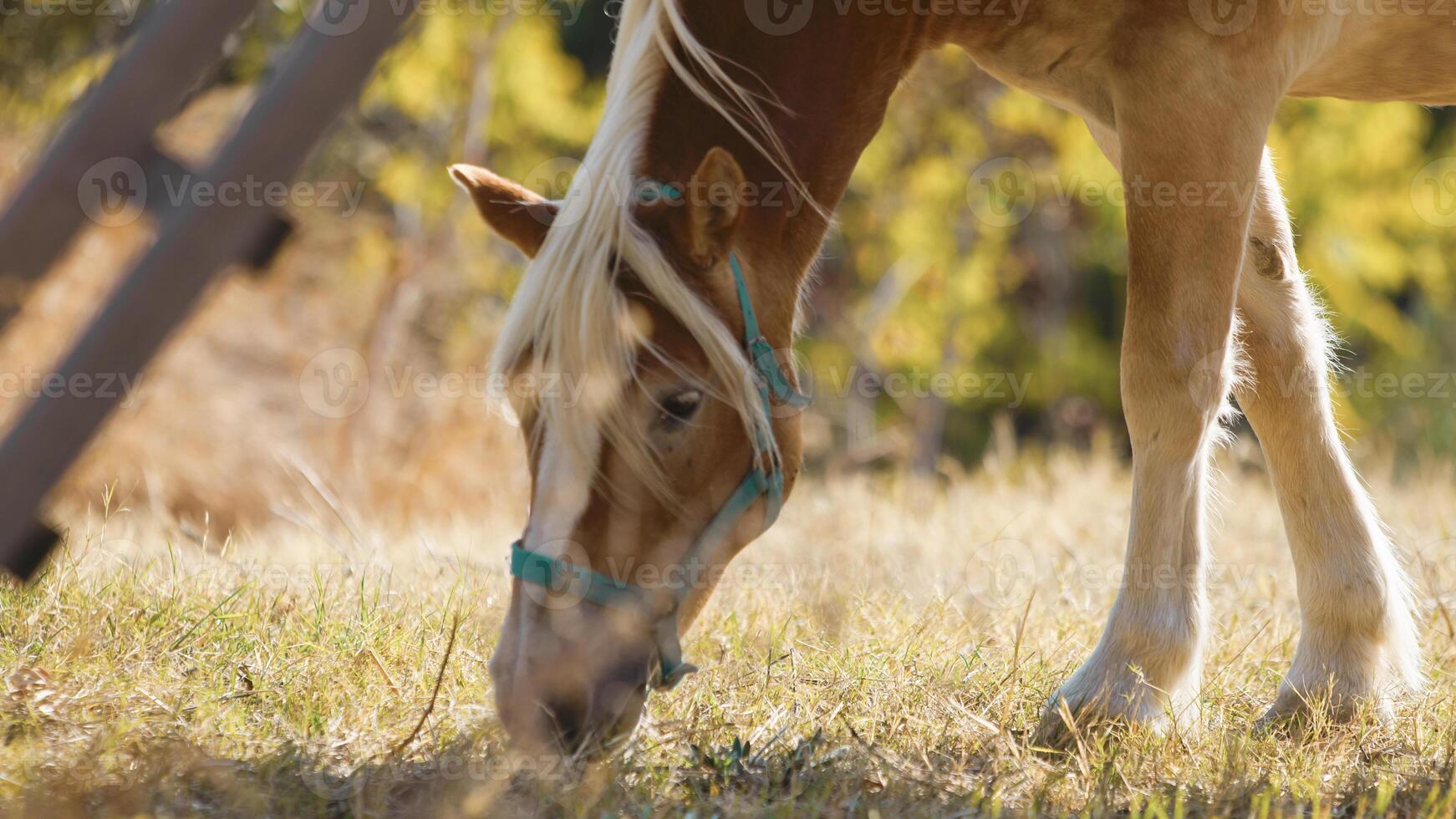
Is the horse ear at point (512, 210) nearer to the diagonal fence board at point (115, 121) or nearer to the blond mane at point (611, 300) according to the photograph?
the blond mane at point (611, 300)

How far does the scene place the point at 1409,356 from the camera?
50.1ft

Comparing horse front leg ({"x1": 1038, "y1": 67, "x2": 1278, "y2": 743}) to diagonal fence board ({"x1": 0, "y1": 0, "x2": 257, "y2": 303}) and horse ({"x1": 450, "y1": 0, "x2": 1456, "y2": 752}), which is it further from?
diagonal fence board ({"x1": 0, "y1": 0, "x2": 257, "y2": 303})

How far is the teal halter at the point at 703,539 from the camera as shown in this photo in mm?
2033

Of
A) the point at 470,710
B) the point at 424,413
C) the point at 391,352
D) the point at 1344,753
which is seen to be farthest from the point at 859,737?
the point at 391,352

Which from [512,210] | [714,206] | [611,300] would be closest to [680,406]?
[611,300]

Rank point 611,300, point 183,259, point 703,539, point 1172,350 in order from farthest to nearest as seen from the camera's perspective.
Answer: point 1172,350 < point 703,539 < point 611,300 < point 183,259

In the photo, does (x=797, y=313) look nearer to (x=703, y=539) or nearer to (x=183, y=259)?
(x=703, y=539)

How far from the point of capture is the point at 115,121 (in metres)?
1.51

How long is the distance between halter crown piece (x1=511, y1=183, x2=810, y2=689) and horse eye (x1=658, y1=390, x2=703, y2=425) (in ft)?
0.48

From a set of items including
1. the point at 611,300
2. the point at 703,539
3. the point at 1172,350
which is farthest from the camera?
the point at 1172,350

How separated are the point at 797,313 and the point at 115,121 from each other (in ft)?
4.54

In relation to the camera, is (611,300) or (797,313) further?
(797,313)

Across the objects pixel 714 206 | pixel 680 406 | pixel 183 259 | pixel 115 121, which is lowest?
pixel 680 406

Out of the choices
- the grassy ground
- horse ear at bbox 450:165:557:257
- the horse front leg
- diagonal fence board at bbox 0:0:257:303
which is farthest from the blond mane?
the horse front leg
